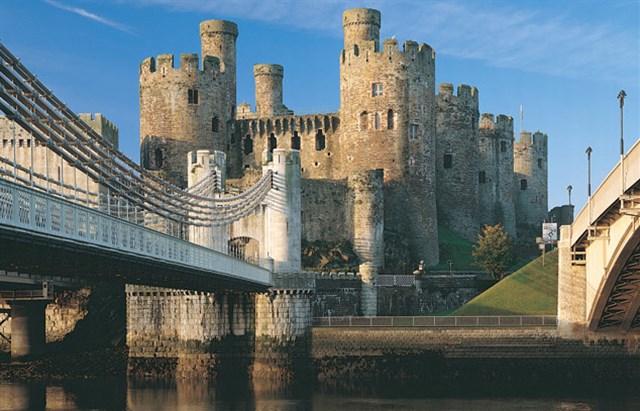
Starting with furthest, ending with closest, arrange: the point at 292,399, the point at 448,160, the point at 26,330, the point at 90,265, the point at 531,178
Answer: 1. the point at 531,178
2. the point at 448,160
3. the point at 26,330
4. the point at 292,399
5. the point at 90,265

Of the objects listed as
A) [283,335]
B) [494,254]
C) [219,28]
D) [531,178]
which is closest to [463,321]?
[283,335]

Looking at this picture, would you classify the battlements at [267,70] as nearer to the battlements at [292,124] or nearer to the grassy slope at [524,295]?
the battlements at [292,124]

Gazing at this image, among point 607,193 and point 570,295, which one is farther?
point 570,295

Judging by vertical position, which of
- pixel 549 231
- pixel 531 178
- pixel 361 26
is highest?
pixel 361 26

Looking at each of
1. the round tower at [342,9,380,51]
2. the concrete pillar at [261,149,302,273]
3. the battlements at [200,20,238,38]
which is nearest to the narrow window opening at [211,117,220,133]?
the battlements at [200,20,238,38]

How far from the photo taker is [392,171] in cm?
7619

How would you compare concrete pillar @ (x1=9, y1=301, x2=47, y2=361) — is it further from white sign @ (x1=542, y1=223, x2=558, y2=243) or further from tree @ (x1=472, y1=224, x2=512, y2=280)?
white sign @ (x1=542, y1=223, x2=558, y2=243)

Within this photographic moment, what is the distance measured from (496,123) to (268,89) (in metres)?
17.2

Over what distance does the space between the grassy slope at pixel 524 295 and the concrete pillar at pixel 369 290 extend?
603 centimetres

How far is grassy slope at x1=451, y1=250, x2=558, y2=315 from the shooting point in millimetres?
56531

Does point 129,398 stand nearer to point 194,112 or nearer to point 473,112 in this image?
point 194,112

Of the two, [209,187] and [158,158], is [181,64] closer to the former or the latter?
[158,158]

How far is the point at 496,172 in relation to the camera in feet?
300

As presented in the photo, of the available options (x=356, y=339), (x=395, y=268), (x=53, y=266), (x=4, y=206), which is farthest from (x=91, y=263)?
(x=395, y=268)
